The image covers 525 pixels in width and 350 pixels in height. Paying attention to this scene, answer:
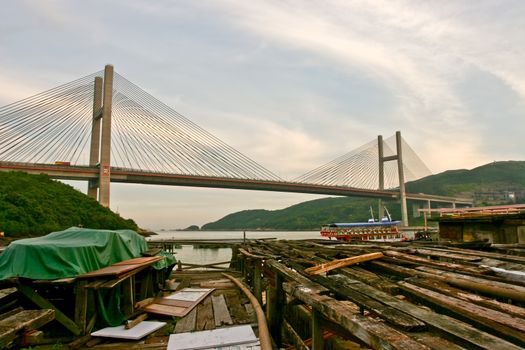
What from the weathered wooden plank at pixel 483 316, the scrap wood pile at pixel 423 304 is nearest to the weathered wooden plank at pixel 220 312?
the scrap wood pile at pixel 423 304

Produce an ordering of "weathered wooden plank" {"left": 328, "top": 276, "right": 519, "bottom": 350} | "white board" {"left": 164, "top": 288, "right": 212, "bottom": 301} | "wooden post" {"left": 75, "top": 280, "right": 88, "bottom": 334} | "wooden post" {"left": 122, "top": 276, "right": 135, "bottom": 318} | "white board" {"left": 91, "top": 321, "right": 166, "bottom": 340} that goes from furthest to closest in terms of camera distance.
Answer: "white board" {"left": 164, "top": 288, "right": 212, "bottom": 301}, "wooden post" {"left": 122, "top": 276, "right": 135, "bottom": 318}, "wooden post" {"left": 75, "top": 280, "right": 88, "bottom": 334}, "white board" {"left": 91, "top": 321, "right": 166, "bottom": 340}, "weathered wooden plank" {"left": 328, "top": 276, "right": 519, "bottom": 350}

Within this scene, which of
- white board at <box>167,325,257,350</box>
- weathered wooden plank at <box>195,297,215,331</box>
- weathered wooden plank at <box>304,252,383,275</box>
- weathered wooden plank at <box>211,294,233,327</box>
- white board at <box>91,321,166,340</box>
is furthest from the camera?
weathered wooden plank at <box>211,294,233,327</box>

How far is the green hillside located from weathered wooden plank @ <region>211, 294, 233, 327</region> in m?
33.7

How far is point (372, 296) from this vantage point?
3006 millimetres

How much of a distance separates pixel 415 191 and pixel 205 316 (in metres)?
143

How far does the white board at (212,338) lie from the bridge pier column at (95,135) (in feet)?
164

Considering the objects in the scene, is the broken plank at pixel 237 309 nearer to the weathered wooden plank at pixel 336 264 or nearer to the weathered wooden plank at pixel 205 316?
the weathered wooden plank at pixel 205 316

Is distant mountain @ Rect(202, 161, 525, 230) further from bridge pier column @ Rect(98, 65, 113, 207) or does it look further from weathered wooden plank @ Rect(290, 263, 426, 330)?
weathered wooden plank @ Rect(290, 263, 426, 330)

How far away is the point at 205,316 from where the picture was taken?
7.36 m

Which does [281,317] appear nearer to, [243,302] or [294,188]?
[243,302]

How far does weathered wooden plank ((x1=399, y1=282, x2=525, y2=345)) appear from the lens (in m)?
2.11

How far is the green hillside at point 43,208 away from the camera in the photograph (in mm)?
35125

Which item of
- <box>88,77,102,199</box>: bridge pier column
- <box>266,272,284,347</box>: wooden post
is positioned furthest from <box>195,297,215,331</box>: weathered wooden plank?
<box>88,77,102,199</box>: bridge pier column

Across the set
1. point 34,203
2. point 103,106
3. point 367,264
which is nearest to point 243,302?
point 367,264
